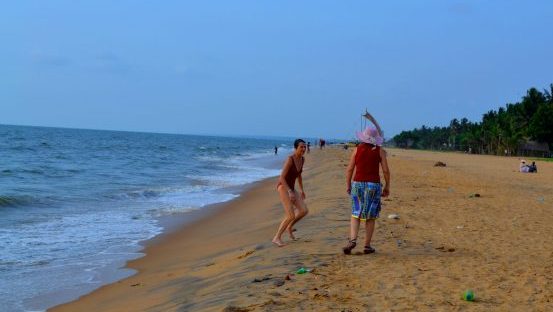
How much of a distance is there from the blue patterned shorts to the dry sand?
0.55 metres

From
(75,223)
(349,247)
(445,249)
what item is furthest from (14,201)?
(445,249)

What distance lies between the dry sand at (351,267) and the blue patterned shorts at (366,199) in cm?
55

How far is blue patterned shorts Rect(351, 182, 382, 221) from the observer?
22.3 feet

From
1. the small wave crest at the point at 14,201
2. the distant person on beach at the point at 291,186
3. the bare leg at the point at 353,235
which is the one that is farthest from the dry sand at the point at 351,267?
the small wave crest at the point at 14,201

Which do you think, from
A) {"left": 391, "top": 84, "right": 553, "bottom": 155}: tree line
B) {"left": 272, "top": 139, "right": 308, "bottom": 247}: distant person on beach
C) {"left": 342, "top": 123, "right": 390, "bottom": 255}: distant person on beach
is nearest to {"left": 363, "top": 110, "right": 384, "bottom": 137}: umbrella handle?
{"left": 342, "top": 123, "right": 390, "bottom": 255}: distant person on beach

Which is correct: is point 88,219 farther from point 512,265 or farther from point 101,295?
point 512,265

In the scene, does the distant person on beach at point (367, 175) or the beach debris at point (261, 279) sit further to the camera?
the distant person on beach at point (367, 175)

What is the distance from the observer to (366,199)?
268 inches

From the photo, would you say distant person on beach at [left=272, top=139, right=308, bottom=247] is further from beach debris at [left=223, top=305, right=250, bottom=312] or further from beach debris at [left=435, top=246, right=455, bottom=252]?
beach debris at [left=223, top=305, right=250, bottom=312]

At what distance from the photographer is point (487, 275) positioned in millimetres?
6043

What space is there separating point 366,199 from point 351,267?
96 cm

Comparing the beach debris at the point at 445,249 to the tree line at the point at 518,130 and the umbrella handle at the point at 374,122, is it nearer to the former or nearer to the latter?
the umbrella handle at the point at 374,122

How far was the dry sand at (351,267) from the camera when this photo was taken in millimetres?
5102

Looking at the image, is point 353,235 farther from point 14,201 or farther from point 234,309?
point 14,201
